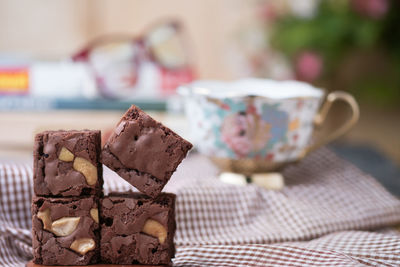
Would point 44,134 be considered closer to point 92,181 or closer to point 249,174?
point 92,181

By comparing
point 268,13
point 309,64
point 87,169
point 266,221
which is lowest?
point 266,221

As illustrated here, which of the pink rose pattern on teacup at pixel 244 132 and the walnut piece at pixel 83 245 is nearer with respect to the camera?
the walnut piece at pixel 83 245

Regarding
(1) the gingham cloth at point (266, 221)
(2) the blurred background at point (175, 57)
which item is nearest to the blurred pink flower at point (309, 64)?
(2) the blurred background at point (175, 57)

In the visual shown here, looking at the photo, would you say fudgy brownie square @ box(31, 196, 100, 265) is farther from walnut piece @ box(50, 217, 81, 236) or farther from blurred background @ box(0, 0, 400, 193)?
blurred background @ box(0, 0, 400, 193)

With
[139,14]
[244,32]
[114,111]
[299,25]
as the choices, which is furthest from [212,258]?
[139,14]

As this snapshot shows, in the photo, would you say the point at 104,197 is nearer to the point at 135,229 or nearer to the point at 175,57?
the point at 135,229

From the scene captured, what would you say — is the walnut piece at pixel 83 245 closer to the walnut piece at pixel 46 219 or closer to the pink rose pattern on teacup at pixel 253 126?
the walnut piece at pixel 46 219

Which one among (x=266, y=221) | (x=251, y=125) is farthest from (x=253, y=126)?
(x=266, y=221)
